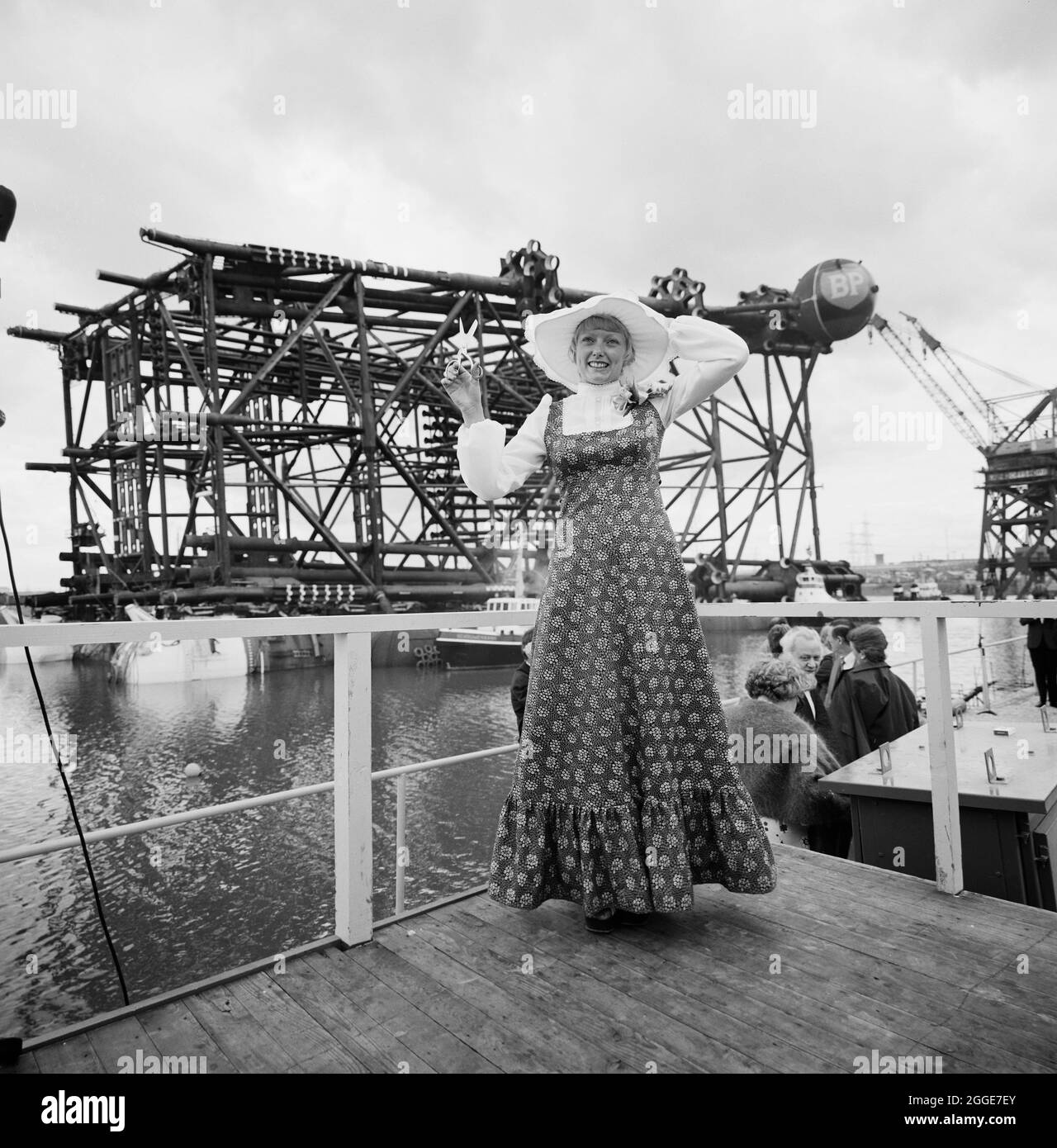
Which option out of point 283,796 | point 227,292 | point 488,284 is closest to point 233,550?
point 227,292

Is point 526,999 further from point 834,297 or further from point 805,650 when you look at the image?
point 834,297

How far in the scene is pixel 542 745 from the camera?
2.07m

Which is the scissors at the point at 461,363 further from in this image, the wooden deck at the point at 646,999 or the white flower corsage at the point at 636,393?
the wooden deck at the point at 646,999

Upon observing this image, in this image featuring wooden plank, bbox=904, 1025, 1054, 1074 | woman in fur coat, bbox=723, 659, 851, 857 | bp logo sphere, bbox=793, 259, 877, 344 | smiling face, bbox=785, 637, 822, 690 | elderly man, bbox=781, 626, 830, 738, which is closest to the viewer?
wooden plank, bbox=904, 1025, 1054, 1074

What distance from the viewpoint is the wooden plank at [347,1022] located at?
4.84ft

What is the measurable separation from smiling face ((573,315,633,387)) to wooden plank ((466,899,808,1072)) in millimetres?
1646

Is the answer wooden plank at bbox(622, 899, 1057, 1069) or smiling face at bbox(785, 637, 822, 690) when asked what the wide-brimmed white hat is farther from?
smiling face at bbox(785, 637, 822, 690)

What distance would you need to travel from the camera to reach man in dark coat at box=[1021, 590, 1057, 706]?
26.2ft

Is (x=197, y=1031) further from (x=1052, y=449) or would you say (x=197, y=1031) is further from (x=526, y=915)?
(x=1052, y=449)

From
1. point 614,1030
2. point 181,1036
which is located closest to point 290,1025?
point 181,1036

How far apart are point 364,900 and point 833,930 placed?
131cm

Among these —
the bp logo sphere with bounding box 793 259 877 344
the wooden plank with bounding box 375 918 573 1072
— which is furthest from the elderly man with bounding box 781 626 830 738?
the bp logo sphere with bounding box 793 259 877 344

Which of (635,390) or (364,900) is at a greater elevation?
(635,390)

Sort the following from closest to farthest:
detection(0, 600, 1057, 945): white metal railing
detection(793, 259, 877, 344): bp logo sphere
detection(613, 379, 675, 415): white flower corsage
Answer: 1. detection(0, 600, 1057, 945): white metal railing
2. detection(613, 379, 675, 415): white flower corsage
3. detection(793, 259, 877, 344): bp logo sphere
